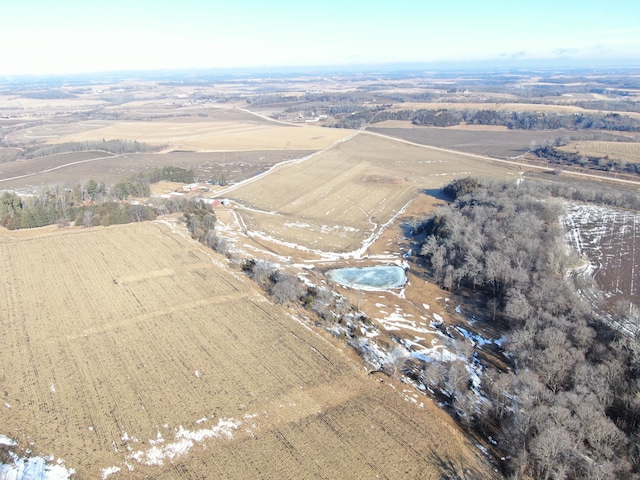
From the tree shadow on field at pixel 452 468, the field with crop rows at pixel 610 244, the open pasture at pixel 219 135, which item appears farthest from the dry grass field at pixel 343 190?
the tree shadow on field at pixel 452 468

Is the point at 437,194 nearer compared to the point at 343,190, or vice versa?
the point at 437,194

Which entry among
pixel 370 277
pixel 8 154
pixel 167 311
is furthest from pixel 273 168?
pixel 8 154

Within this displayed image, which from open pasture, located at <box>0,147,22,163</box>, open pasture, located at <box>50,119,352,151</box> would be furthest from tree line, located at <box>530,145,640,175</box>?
open pasture, located at <box>0,147,22,163</box>

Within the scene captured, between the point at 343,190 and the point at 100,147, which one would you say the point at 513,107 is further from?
the point at 100,147

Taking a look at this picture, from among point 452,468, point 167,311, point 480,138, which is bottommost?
point 452,468

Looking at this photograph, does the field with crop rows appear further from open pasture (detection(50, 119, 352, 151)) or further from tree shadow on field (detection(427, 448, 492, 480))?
open pasture (detection(50, 119, 352, 151))

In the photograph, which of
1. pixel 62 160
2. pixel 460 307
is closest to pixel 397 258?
pixel 460 307
